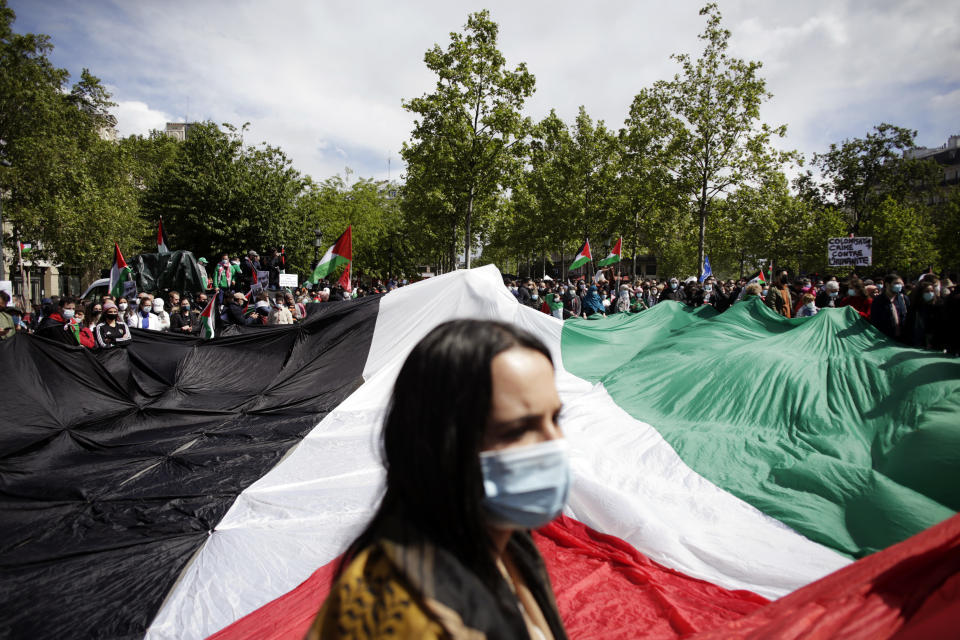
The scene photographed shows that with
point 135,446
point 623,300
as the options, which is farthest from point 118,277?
point 623,300

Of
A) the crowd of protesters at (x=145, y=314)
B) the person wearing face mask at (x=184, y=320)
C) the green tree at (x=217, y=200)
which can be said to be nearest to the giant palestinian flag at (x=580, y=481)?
the crowd of protesters at (x=145, y=314)

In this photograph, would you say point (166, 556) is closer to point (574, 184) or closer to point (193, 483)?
point (193, 483)

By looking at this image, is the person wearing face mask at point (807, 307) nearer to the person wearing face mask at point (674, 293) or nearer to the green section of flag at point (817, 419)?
the green section of flag at point (817, 419)

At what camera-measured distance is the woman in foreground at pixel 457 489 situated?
0.83 m

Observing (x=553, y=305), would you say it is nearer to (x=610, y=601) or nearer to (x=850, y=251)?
(x=850, y=251)

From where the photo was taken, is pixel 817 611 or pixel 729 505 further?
pixel 729 505

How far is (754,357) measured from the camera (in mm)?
5863

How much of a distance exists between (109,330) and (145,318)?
92.0 inches

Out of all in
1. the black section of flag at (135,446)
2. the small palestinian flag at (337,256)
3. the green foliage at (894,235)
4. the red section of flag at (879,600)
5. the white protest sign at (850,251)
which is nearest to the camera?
the red section of flag at (879,600)

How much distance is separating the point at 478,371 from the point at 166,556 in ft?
13.6

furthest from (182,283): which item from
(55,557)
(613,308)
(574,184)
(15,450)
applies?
(574,184)

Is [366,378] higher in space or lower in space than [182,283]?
lower

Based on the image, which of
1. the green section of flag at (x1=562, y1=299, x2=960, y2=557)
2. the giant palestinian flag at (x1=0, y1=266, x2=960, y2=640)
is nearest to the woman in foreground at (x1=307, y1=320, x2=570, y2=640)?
the giant palestinian flag at (x1=0, y1=266, x2=960, y2=640)

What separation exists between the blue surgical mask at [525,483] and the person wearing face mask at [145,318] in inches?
477
